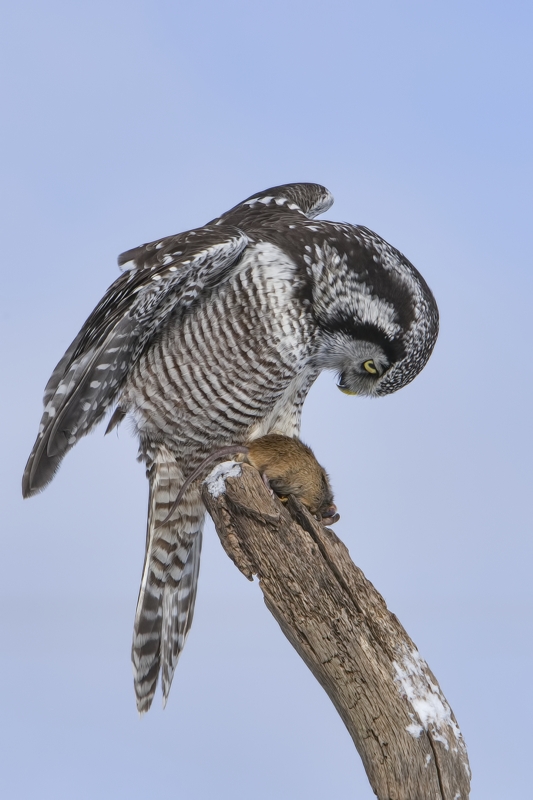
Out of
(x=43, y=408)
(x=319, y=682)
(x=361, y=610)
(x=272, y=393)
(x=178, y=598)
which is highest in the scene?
(x=272, y=393)

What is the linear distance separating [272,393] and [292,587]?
0.93 metres

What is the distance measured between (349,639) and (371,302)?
1.31 metres

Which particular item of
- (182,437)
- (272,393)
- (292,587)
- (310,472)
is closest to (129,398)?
(182,437)

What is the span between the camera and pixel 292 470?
303 cm

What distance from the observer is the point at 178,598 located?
3.88 m

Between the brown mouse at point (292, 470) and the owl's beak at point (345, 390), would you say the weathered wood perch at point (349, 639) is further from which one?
the owl's beak at point (345, 390)

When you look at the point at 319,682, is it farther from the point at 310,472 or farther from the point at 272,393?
the point at 272,393

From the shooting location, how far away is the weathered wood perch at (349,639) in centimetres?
249

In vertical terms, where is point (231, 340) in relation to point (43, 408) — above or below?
above

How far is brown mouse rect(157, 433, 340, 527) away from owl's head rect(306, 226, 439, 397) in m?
0.50

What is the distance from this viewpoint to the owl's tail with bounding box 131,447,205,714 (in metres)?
3.76

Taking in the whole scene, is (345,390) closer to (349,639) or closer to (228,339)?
(228,339)

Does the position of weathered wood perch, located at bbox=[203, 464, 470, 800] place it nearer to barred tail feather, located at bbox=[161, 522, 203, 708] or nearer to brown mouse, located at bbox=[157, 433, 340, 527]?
brown mouse, located at bbox=[157, 433, 340, 527]

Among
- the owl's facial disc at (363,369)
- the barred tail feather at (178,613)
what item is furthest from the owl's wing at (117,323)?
the barred tail feather at (178,613)
